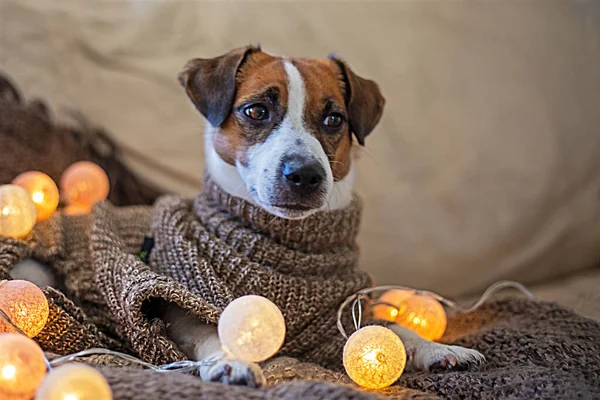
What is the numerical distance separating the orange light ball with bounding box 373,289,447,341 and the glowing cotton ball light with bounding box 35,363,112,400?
2.57 ft

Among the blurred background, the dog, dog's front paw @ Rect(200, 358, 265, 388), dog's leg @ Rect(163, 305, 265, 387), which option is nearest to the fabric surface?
the blurred background

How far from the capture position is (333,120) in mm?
1510

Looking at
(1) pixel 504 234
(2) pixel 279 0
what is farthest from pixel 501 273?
(2) pixel 279 0

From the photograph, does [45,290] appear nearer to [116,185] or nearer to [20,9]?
[116,185]

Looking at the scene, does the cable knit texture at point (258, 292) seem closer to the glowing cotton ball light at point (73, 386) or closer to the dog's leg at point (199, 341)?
the dog's leg at point (199, 341)

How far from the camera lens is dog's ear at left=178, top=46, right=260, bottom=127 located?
4.86 feet

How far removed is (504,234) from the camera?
2.18 m

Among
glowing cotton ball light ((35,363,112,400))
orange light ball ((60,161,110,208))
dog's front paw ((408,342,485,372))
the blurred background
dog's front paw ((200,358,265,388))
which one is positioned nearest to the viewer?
glowing cotton ball light ((35,363,112,400))

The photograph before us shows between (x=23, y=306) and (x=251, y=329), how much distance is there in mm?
425

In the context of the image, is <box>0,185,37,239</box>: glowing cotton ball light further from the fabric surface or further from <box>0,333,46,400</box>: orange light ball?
<box>0,333,46,400</box>: orange light ball

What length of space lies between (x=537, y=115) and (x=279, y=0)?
94 centimetres

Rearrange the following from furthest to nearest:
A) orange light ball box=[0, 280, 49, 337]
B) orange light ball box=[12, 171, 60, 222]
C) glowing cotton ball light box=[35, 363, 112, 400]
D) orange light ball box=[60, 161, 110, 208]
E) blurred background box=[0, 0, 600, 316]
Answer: blurred background box=[0, 0, 600, 316] < orange light ball box=[60, 161, 110, 208] < orange light ball box=[12, 171, 60, 222] < orange light ball box=[0, 280, 49, 337] < glowing cotton ball light box=[35, 363, 112, 400]

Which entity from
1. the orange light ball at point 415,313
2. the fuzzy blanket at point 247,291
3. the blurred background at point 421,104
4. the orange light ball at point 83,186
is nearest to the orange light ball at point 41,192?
the fuzzy blanket at point 247,291

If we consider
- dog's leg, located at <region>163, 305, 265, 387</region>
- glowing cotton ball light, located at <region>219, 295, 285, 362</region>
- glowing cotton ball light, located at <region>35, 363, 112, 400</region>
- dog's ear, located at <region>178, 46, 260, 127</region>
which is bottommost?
dog's leg, located at <region>163, 305, 265, 387</region>
